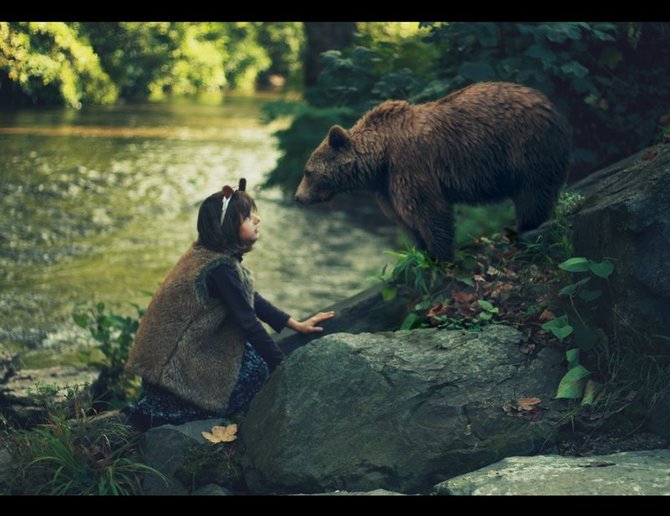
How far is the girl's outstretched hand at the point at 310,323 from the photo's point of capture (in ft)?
17.2

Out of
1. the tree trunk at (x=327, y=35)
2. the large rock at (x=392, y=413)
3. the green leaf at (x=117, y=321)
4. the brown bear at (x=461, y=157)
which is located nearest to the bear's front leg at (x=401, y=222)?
the brown bear at (x=461, y=157)

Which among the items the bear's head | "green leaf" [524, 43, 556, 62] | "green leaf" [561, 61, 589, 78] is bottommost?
the bear's head

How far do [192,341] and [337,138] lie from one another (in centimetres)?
169

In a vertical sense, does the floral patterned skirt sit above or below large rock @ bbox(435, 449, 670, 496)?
below

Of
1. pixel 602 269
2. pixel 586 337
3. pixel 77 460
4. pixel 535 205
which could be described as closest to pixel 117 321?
pixel 77 460

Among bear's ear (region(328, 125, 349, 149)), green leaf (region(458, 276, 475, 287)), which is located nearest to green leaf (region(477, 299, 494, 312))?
green leaf (region(458, 276, 475, 287))

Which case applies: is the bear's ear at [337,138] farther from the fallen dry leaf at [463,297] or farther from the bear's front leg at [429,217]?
the fallen dry leaf at [463,297]

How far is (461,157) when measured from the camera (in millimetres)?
5406

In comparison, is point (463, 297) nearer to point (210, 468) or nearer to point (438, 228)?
point (438, 228)

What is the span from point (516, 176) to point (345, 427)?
2085mm

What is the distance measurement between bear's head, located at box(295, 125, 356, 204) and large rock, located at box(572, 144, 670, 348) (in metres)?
1.67

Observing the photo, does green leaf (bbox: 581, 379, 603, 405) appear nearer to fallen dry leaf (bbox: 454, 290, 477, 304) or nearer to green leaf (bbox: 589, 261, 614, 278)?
green leaf (bbox: 589, 261, 614, 278)

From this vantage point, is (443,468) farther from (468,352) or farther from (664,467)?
(664,467)

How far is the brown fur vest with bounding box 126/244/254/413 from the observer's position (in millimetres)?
4820
